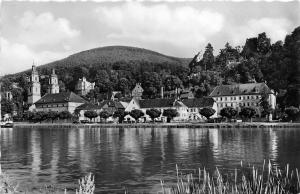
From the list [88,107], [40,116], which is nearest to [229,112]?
[88,107]

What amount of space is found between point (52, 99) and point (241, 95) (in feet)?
244

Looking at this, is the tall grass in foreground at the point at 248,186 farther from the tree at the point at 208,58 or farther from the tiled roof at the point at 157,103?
the tree at the point at 208,58

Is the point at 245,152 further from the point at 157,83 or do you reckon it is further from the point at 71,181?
the point at 157,83

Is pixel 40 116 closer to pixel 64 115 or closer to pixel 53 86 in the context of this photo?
pixel 64 115

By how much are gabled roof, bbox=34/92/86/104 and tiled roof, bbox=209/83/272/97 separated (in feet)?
176

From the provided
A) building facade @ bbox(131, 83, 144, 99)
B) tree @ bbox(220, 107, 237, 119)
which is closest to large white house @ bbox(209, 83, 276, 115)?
tree @ bbox(220, 107, 237, 119)

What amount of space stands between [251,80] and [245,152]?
121628 mm

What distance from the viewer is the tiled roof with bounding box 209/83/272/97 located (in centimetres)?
13438

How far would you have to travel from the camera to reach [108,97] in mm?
180625

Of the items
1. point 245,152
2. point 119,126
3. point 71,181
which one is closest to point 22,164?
point 71,181

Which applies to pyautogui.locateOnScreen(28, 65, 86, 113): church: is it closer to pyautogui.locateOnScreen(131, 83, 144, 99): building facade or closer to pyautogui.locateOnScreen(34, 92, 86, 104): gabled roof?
pyautogui.locateOnScreen(34, 92, 86, 104): gabled roof

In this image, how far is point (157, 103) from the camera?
14138 cm

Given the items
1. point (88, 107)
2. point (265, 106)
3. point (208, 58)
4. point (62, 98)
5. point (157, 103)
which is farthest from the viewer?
point (208, 58)

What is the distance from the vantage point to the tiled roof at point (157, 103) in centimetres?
13762
